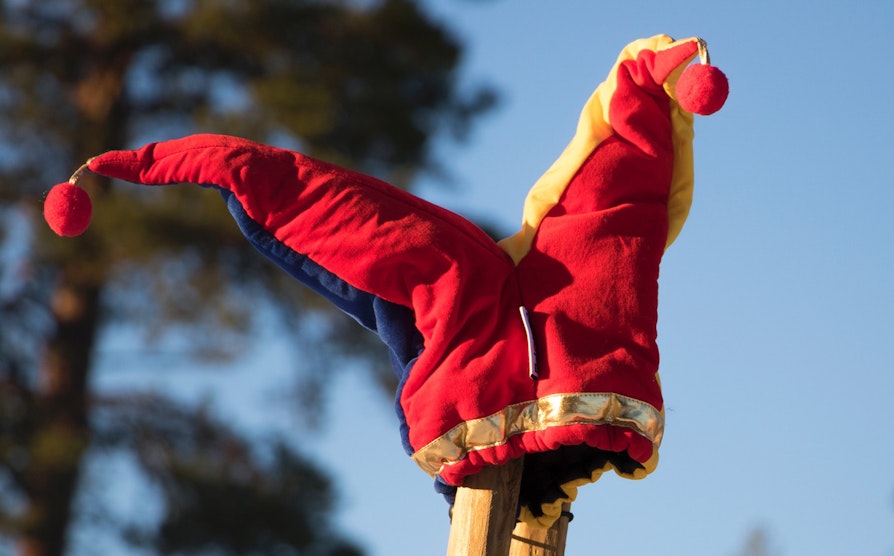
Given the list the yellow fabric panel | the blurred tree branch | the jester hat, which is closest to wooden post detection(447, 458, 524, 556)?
the jester hat

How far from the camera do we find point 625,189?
218 centimetres

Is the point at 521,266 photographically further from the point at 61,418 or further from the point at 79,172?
the point at 61,418

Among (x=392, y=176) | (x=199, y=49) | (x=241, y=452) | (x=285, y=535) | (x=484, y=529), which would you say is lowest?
(x=484, y=529)

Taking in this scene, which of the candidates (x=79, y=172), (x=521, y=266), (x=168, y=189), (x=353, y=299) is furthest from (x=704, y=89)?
(x=168, y=189)

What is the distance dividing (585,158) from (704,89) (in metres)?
0.26

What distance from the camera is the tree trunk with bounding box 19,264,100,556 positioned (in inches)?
267

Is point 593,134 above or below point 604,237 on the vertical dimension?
above

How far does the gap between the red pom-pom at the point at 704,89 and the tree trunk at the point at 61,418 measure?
5285 mm

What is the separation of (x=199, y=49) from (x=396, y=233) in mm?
5627

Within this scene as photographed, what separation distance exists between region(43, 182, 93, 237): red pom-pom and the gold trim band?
25.7 inches

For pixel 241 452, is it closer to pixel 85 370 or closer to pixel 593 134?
pixel 85 370

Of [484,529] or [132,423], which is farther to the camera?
[132,423]

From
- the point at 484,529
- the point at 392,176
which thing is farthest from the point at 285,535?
the point at 484,529

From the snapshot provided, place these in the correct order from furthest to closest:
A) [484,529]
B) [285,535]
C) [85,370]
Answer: [85,370]
[285,535]
[484,529]
